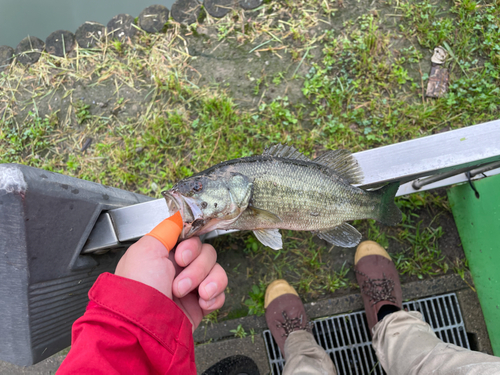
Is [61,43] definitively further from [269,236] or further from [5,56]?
[269,236]

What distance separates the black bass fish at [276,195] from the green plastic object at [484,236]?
1.14m

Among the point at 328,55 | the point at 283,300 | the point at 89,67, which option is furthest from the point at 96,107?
the point at 283,300

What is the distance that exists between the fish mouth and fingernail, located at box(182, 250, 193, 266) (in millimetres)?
102

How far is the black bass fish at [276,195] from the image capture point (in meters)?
1.79

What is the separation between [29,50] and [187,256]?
416cm

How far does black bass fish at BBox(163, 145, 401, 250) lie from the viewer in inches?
70.6

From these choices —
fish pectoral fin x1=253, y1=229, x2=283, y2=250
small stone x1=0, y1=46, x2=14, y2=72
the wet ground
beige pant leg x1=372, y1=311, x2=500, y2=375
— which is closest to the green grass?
the wet ground

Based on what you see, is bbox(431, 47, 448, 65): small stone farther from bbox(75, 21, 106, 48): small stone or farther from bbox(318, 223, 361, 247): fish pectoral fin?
bbox(75, 21, 106, 48): small stone

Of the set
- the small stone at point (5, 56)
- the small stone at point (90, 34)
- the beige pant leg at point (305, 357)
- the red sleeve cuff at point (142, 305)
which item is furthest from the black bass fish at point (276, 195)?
the small stone at point (5, 56)

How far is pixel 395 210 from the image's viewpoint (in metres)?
2.17

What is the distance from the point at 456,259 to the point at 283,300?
2006 mm

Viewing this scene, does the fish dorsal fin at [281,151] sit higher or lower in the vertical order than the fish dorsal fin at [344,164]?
higher

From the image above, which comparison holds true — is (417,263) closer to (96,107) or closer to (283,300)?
(283,300)

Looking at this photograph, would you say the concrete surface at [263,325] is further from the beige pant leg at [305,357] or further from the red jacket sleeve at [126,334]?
the red jacket sleeve at [126,334]
